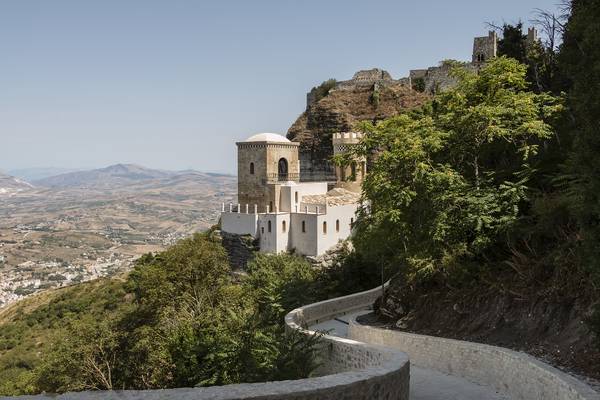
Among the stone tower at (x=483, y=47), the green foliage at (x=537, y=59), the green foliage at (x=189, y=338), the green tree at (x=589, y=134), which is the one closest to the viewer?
the green tree at (x=589, y=134)

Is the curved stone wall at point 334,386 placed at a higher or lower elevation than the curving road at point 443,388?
higher

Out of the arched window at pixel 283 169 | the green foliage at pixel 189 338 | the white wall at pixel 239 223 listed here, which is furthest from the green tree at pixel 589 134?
the arched window at pixel 283 169

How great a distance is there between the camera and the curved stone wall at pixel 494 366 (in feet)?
29.6

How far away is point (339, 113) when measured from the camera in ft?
185

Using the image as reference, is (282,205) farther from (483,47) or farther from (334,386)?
(334,386)

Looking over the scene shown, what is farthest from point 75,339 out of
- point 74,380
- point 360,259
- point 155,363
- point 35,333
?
point 35,333

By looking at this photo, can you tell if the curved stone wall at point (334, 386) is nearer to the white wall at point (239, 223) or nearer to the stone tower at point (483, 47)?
the white wall at point (239, 223)

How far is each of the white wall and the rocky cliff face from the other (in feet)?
39.6

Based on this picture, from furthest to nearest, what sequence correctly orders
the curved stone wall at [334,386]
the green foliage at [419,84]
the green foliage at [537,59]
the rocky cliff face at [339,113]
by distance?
the green foliage at [419,84] < the rocky cliff face at [339,113] < the green foliage at [537,59] < the curved stone wall at [334,386]

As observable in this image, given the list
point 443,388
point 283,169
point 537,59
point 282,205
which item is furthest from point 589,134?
point 283,169

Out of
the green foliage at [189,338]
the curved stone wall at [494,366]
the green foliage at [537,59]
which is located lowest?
the green foliage at [189,338]

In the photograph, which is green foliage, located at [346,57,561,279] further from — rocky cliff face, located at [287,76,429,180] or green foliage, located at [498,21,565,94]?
rocky cliff face, located at [287,76,429,180]

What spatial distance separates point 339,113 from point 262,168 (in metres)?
14.9

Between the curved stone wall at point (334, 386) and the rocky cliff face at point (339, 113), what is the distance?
40.0m
